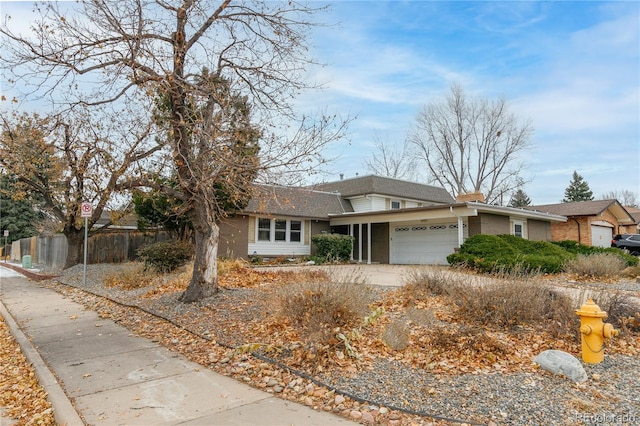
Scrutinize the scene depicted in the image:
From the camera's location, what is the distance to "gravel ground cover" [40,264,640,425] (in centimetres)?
343

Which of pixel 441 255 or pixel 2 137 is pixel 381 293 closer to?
pixel 441 255

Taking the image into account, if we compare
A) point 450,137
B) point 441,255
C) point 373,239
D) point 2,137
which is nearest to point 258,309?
point 2,137

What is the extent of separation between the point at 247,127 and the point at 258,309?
3485 millimetres

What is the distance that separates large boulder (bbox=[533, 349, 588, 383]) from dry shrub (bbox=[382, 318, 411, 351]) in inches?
59.3

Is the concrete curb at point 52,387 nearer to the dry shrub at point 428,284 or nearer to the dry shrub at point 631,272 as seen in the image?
the dry shrub at point 428,284

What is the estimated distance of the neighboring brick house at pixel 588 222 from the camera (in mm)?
24266

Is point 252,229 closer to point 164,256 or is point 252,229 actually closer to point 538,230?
point 164,256

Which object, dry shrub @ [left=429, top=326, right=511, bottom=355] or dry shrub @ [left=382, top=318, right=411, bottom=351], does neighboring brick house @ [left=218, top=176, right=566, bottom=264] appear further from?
dry shrub @ [left=429, top=326, right=511, bottom=355]

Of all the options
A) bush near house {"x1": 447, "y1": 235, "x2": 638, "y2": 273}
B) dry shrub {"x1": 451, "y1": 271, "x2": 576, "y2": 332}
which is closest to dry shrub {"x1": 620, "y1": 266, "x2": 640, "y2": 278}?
bush near house {"x1": 447, "y1": 235, "x2": 638, "y2": 273}

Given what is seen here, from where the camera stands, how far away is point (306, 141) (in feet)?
21.9

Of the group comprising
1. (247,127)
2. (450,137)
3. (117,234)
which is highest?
(450,137)

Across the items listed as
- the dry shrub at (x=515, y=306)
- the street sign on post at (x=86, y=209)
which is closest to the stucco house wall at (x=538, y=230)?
the dry shrub at (x=515, y=306)

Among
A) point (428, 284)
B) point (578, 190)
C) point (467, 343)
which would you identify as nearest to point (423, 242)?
point (428, 284)

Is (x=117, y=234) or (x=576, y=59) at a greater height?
(x=576, y=59)
